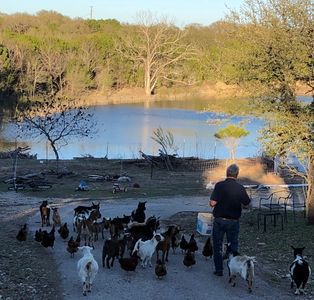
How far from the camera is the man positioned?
837 centimetres

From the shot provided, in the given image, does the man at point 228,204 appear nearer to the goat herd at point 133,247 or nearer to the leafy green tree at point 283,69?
the goat herd at point 133,247

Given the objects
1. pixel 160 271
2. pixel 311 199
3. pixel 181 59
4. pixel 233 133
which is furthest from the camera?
pixel 181 59

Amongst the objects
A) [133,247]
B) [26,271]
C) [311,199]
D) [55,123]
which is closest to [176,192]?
[311,199]

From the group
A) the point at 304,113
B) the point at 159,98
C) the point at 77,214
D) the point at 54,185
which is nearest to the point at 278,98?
the point at 304,113

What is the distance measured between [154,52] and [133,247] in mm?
74065

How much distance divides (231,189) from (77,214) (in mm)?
4744

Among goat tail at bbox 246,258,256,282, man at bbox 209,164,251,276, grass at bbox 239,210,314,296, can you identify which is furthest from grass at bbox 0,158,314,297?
man at bbox 209,164,251,276

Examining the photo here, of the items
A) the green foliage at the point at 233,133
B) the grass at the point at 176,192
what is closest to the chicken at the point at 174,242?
the grass at the point at 176,192

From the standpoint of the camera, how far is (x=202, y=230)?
39.7ft

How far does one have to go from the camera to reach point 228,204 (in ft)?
27.5

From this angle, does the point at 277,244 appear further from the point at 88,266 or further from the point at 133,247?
the point at 88,266

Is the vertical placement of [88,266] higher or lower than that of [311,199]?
lower

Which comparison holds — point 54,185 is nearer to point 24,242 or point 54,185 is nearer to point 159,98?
point 24,242

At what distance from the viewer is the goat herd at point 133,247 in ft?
26.4
